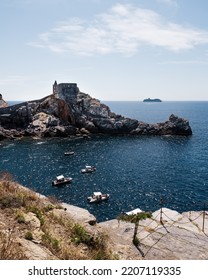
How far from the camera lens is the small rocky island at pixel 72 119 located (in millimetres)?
117312

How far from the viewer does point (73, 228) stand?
53.9ft

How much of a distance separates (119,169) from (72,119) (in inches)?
2139

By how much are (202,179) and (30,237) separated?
55899mm

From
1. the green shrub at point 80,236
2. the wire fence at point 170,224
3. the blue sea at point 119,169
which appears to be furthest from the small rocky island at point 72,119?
the green shrub at point 80,236

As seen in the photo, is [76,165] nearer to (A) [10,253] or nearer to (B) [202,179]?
(B) [202,179]

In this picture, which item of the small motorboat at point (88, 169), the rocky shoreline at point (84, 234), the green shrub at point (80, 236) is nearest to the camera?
the rocky shoreline at point (84, 234)

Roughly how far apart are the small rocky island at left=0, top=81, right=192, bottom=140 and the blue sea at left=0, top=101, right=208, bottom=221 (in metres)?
7.45

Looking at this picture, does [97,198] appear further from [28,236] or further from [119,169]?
[28,236]

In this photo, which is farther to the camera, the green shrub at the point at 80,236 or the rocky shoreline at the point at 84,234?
the green shrub at the point at 80,236

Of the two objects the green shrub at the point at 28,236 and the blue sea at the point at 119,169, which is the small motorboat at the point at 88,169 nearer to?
the blue sea at the point at 119,169

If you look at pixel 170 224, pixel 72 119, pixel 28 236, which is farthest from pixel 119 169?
pixel 28 236

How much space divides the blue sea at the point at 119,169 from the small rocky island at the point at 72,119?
745cm

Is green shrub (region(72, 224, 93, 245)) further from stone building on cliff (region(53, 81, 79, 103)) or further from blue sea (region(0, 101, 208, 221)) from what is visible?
stone building on cliff (region(53, 81, 79, 103))

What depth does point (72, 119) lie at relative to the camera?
121438 mm
